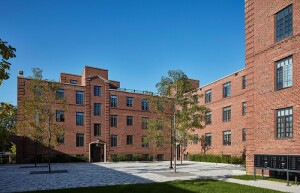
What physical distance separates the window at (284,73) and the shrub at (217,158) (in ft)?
59.6

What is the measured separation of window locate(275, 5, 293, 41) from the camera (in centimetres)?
1783

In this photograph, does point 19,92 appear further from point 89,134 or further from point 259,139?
point 259,139

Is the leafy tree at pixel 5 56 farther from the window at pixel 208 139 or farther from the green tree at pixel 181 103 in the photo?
the window at pixel 208 139

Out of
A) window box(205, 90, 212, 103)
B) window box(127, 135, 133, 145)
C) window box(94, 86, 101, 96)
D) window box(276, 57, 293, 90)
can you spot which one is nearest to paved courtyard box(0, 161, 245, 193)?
window box(276, 57, 293, 90)

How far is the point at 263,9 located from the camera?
786 inches

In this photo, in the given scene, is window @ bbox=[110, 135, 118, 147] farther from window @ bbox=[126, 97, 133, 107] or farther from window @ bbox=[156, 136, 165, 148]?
window @ bbox=[156, 136, 165, 148]

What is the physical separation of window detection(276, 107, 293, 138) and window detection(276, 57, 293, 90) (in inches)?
63.0

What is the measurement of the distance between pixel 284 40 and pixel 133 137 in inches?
1224

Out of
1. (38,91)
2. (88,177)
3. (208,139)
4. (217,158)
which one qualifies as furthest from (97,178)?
(208,139)

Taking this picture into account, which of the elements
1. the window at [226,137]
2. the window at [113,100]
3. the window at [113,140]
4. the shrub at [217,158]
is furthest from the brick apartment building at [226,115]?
the window at [113,100]

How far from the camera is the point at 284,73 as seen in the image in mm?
18094

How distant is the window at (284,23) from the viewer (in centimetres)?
1783

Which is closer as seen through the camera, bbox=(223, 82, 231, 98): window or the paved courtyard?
the paved courtyard

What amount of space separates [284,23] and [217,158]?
2365 cm
